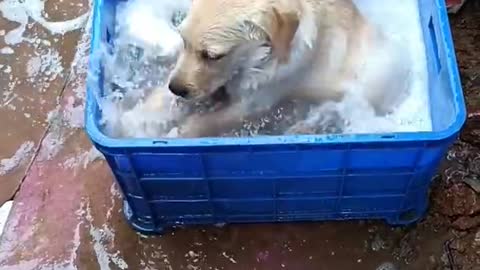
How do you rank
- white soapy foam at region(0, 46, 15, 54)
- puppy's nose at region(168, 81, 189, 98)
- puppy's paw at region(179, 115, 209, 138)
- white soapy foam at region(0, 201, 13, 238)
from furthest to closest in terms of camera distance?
white soapy foam at region(0, 46, 15, 54)
white soapy foam at region(0, 201, 13, 238)
puppy's paw at region(179, 115, 209, 138)
puppy's nose at region(168, 81, 189, 98)

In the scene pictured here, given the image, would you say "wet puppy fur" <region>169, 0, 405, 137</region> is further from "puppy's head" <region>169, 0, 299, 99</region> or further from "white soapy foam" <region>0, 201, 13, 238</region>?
"white soapy foam" <region>0, 201, 13, 238</region>

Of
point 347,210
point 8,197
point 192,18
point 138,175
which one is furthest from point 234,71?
point 8,197

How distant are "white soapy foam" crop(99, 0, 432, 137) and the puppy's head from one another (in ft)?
0.62

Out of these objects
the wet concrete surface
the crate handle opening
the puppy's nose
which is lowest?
the wet concrete surface

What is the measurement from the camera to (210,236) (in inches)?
72.1

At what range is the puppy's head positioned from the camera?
1.50 metres

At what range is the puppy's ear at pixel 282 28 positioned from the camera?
4.92 feet

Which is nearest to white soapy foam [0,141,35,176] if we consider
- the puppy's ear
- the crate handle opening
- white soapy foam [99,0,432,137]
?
white soapy foam [99,0,432,137]

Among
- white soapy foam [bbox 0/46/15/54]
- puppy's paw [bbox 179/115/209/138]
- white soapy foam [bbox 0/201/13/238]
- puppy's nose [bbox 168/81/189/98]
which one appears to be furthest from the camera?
white soapy foam [bbox 0/46/15/54]

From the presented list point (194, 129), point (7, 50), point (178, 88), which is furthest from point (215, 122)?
point (7, 50)

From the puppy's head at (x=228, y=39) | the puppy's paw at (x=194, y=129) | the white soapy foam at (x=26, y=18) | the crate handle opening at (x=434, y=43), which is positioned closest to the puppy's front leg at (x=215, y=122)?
the puppy's paw at (x=194, y=129)

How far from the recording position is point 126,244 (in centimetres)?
182

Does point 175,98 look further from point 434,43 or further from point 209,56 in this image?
point 434,43

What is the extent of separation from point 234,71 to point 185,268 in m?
0.47
